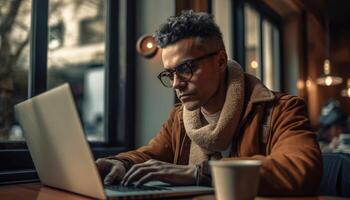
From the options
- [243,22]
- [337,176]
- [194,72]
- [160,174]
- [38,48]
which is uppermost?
[243,22]

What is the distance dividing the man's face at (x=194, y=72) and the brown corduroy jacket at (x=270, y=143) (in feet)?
0.42

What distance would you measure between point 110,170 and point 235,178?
0.57 metres

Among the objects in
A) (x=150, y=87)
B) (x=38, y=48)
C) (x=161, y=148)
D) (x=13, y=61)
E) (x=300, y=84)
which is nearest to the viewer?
(x=161, y=148)

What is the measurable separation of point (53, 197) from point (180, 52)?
567 mm

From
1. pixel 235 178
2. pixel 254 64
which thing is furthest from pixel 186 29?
pixel 254 64

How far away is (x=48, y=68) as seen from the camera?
192 centimetres

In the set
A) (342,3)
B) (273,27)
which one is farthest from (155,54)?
(342,3)

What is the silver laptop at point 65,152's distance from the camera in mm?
830

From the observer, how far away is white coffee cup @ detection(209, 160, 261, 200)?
0.70m

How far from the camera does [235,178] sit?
71 cm

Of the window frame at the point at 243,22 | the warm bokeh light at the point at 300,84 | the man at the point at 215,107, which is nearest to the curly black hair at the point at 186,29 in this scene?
the man at the point at 215,107

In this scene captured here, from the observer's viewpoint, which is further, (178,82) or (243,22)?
(243,22)

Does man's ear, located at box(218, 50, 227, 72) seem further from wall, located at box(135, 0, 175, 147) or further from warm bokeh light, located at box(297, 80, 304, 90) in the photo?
warm bokeh light, located at box(297, 80, 304, 90)

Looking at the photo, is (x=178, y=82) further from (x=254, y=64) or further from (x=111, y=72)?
(x=254, y=64)
